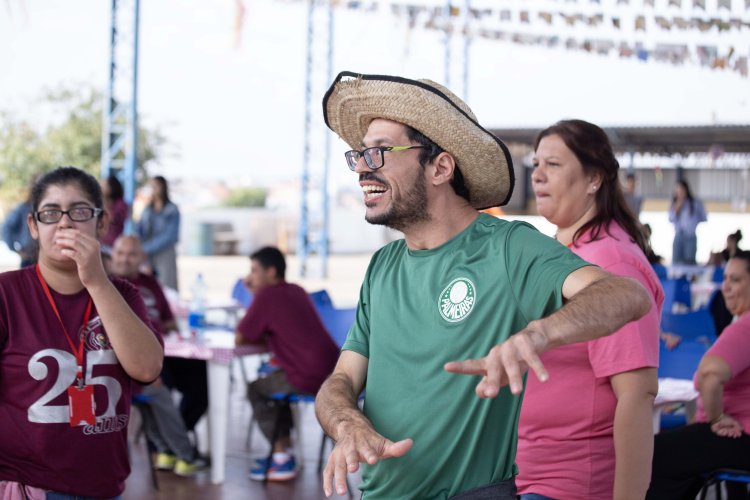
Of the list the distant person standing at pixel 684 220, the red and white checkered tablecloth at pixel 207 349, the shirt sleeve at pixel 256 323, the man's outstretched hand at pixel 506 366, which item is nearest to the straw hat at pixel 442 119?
the man's outstretched hand at pixel 506 366

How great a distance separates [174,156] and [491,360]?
3109 cm

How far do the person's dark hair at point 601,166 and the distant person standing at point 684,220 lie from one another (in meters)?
10.9

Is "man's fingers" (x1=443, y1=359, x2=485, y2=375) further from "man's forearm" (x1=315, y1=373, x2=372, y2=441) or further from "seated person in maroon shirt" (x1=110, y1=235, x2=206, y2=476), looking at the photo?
"seated person in maroon shirt" (x1=110, y1=235, x2=206, y2=476)

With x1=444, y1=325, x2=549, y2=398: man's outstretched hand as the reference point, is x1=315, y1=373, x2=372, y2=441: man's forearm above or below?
below

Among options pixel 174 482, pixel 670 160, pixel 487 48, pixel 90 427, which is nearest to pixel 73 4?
pixel 487 48

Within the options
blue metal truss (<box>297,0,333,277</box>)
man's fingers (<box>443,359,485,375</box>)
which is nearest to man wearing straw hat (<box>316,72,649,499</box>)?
man's fingers (<box>443,359,485,375</box>)

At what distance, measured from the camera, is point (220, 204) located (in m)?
36.1

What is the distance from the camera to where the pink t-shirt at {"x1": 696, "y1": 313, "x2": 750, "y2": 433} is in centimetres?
362

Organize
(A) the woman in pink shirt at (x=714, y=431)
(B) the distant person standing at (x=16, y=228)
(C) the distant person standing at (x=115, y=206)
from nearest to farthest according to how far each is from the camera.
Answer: (A) the woman in pink shirt at (x=714, y=431) → (B) the distant person standing at (x=16, y=228) → (C) the distant person standing at (x=115, y=206)

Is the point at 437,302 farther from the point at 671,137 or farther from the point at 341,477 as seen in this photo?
the point at 671,137

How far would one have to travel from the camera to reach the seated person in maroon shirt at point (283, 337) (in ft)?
19.0

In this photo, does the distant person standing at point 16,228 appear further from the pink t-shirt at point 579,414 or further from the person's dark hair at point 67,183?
the pink t-shirt at point 579,414

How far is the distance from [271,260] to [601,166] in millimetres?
3594

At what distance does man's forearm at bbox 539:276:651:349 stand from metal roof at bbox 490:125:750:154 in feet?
52.1
